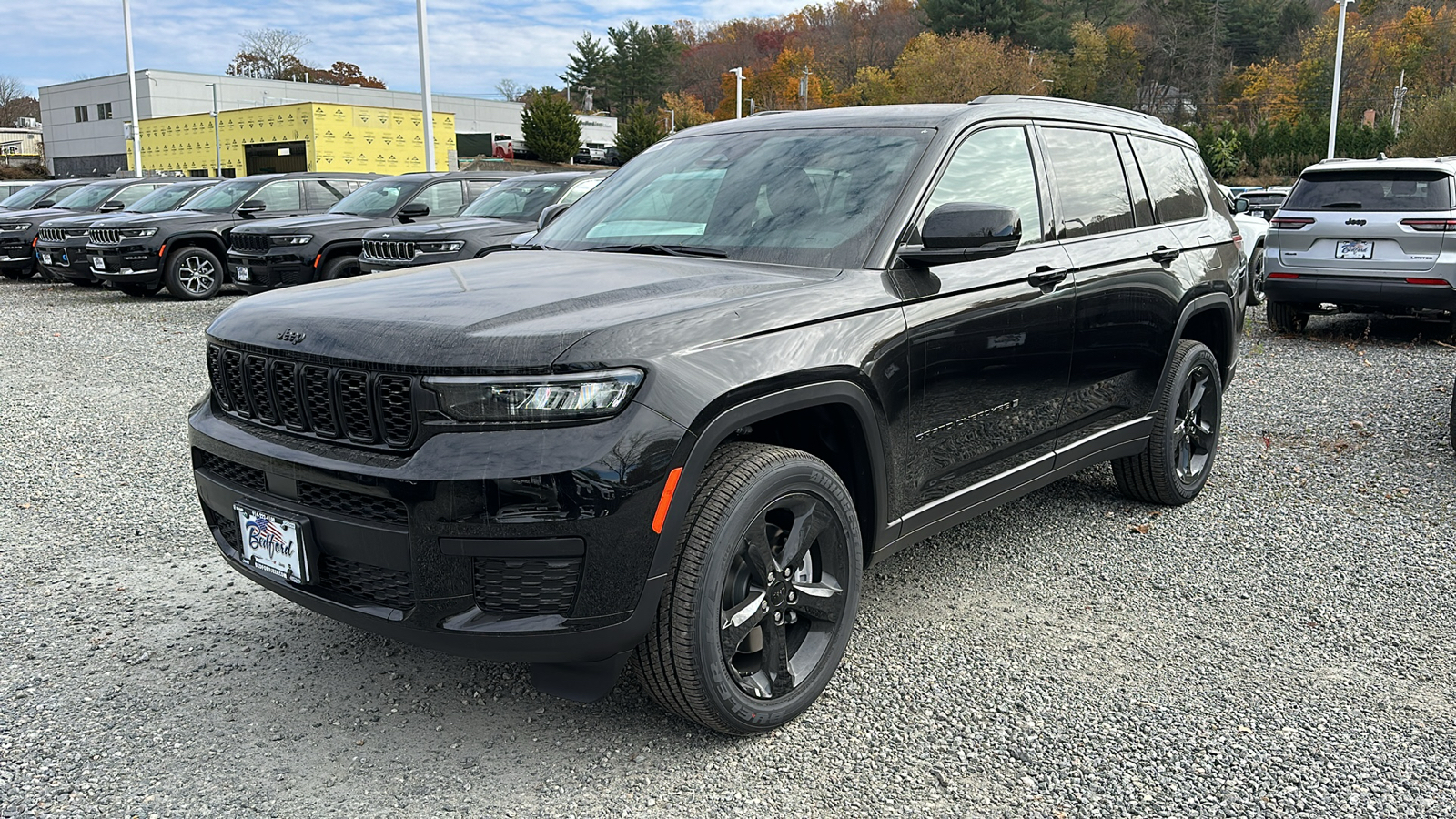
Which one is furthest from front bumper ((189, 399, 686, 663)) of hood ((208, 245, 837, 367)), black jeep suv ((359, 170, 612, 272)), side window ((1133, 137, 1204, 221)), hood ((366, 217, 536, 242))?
hood ((366, 217, 536, 242))

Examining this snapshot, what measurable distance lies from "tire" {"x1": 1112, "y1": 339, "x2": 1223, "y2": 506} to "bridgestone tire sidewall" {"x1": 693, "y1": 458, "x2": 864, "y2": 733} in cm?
223

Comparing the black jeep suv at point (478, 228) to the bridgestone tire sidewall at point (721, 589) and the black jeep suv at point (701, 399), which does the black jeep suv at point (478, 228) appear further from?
the bridgestone tire sidewall at point (721, 589)

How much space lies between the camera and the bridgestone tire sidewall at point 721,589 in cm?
279

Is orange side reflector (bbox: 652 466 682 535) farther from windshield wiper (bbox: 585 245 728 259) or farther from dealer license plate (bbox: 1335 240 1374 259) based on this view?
dealer license plate (bbox: 1335 240 1374 259)

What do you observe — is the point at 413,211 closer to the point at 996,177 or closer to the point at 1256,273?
the point at 996,177

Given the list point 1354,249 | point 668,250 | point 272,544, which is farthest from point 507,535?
point 1354,249

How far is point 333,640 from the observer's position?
3777 millimetres

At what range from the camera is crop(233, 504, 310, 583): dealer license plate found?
9.37 feet

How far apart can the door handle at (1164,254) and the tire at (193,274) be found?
43.9ft

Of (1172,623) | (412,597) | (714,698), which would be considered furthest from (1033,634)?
(412,597)

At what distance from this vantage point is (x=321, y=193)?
618 inches

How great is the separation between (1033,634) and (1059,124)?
6.70 feet

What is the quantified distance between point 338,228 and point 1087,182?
995 centimetres

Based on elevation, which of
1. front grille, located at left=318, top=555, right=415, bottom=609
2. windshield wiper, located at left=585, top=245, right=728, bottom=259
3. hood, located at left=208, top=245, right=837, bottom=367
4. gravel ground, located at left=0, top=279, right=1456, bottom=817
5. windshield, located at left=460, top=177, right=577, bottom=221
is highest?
windshield, located at left=460, top=177, right=577, bottom=221
